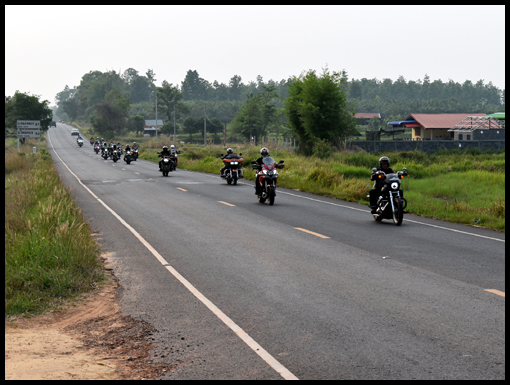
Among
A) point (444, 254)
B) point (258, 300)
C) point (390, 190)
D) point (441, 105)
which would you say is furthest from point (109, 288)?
point (441, 105)

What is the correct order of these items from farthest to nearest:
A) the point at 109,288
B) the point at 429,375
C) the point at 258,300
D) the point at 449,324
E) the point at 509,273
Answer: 1. the point at 509,273
2. the point at 109,288
3. the point at 258,300
4. the point at 449,324
5. the point at 429,375

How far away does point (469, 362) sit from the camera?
565cm

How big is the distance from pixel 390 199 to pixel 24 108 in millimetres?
108424

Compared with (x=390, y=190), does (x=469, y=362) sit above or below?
below

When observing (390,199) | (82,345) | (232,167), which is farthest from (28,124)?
(82,345)

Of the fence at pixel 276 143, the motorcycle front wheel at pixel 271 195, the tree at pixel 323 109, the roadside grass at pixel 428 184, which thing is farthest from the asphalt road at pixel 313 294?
the tree at pixel 323 109

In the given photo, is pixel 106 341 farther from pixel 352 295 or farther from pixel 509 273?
pixel 509 273

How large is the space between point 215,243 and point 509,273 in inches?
231

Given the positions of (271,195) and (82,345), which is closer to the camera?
(82,345)

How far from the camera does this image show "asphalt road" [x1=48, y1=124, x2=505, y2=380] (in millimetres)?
5797

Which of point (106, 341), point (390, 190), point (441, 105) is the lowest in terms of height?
point (106, 341)

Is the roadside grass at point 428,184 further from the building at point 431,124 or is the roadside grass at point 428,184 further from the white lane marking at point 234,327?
the building at point 431,124

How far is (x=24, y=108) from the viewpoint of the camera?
112m

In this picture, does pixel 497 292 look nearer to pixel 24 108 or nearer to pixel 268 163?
pixel 268 163
